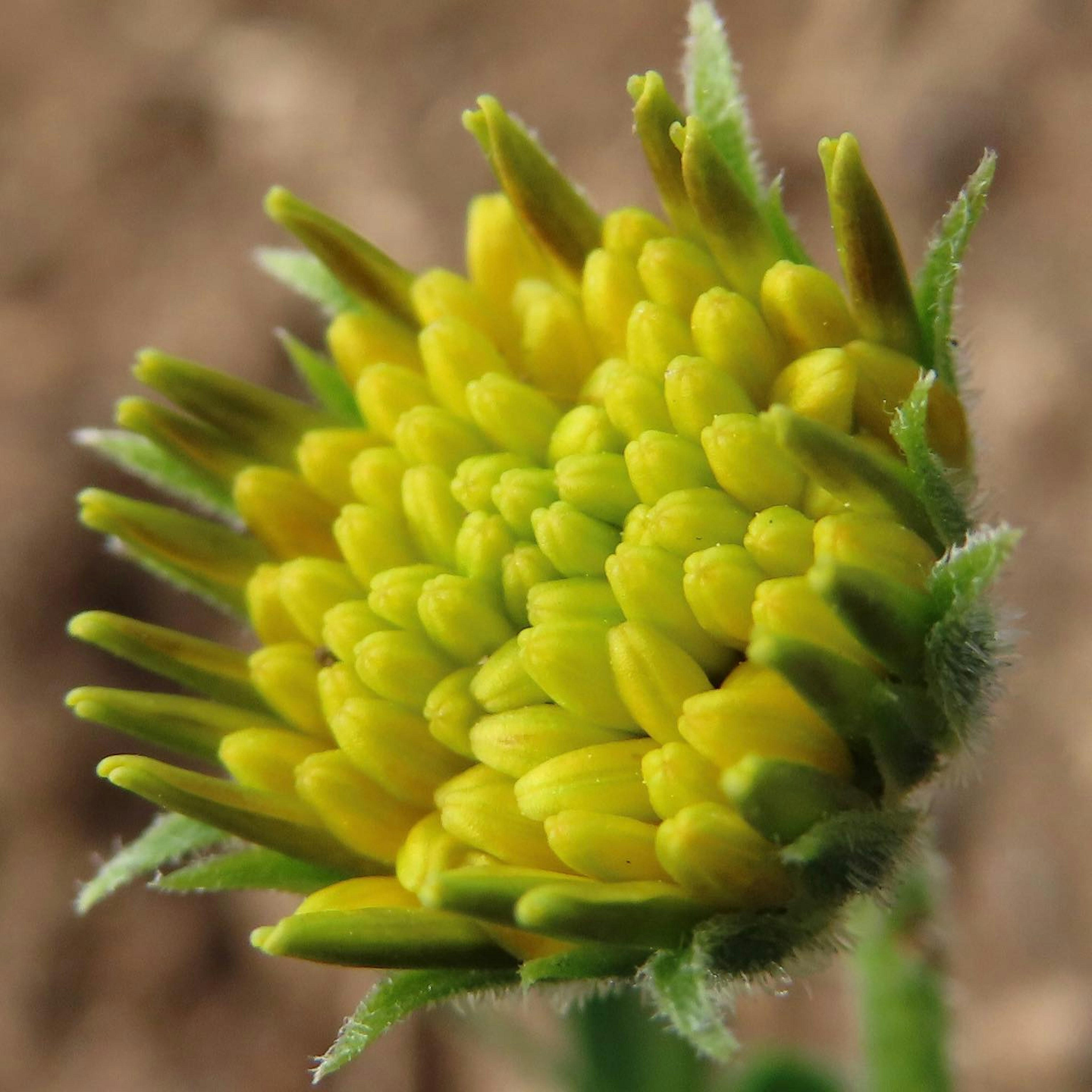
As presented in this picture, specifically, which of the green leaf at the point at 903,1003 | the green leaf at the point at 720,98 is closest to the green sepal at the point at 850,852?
the green leaf at the point at 720,98

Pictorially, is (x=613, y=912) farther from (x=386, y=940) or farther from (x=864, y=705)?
(x=864, y=705)

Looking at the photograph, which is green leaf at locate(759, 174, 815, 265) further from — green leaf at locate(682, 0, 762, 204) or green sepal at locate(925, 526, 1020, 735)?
green sepal at locate(925, 526, 1020, 735)

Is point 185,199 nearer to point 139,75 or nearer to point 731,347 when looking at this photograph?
point 139,75

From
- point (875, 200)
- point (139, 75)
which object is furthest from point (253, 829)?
point (139, 75)

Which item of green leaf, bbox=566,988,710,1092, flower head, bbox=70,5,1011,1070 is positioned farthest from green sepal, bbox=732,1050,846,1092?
flower head, bbox=70,5,1011,1070

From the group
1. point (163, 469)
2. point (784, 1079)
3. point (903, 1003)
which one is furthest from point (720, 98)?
point (784, 1079)

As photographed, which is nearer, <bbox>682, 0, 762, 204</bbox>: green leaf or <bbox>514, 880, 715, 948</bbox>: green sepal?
<bbox>514, 880, 715, 948</bbox>: green sepal

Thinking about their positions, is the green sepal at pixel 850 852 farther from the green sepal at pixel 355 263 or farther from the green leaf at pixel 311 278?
the green leaf at pixel 311 278
